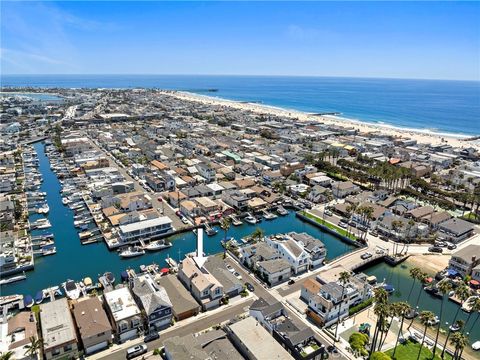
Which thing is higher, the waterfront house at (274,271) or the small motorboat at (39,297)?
the waterfront house at (274,271)

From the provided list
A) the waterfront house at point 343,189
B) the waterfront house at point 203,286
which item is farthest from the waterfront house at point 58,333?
the waterfront house at point 343,189

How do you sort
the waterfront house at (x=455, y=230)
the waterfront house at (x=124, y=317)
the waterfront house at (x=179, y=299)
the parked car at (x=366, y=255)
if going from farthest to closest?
the waterfront house at (x=455, y=230) < the parked car at (x=366, y=255) < the waterfront house at (x=179, y=299) < the waterfront house at (x=124, y=317)

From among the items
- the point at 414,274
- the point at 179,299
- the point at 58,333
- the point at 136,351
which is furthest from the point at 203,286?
the point at 414,274


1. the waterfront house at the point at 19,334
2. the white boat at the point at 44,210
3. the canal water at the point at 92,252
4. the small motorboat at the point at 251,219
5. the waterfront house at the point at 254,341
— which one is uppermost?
the waterfront house at the point at 254,341

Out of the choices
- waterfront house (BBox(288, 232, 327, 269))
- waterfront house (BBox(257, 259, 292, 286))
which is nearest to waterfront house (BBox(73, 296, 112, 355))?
waterfront house (BBox(257, 259, 292, 286))

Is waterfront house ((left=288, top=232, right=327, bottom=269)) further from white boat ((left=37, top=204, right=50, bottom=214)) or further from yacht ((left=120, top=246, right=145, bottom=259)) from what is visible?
white boat ((left=37, top=204, right=50, bottom=214))

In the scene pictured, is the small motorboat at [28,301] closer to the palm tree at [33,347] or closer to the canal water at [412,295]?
the palm tree at [33,347]

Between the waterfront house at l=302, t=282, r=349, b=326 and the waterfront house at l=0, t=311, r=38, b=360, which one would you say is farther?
the waterfront house at l=302, t=282, r=349, b=326
